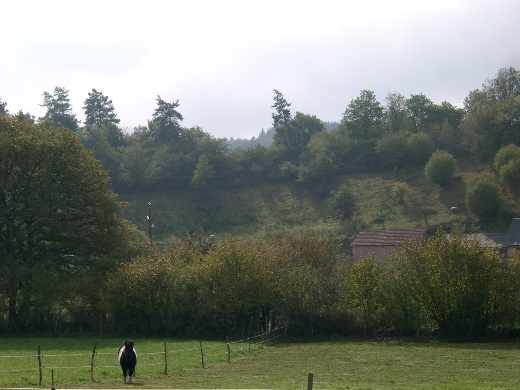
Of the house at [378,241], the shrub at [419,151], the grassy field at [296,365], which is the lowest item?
the grassy field at [296,365]

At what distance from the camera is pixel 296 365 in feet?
103

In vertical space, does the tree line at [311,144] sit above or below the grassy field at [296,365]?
above

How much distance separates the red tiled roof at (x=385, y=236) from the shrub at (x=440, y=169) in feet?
59.1

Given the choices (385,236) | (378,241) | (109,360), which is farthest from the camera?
(385,236)

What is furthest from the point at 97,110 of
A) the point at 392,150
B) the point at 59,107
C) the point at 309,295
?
the point at 309,295

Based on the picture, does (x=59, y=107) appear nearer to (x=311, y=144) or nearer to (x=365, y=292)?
(x=311, y=144)

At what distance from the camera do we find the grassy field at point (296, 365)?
24625 mm

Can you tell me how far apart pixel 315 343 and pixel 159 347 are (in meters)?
9.51

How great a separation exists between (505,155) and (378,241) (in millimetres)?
28250

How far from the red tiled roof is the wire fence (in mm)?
37599

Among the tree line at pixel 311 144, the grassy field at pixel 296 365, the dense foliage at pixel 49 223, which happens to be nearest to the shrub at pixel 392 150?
the tree line at pixel 311 144

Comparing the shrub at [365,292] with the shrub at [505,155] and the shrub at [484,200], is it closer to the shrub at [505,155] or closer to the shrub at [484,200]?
the shrub at [484,200]

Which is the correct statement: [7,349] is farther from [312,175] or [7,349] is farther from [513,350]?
[312,175]

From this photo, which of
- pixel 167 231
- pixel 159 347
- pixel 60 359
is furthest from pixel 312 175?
pixel 60 359
